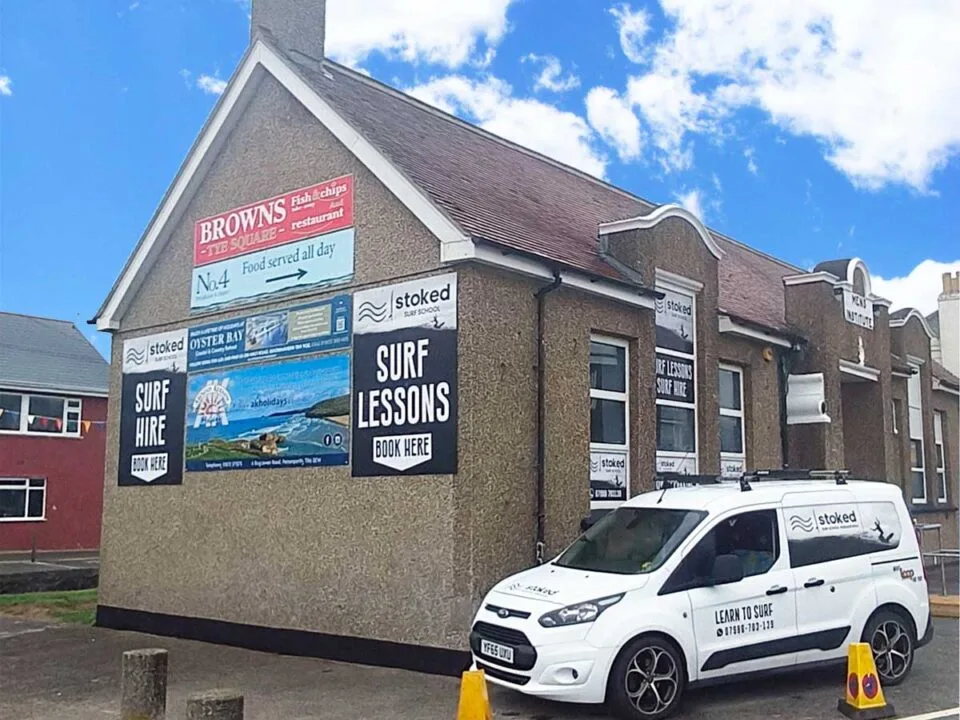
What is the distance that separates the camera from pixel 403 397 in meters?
11.2

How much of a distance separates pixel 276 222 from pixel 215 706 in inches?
330

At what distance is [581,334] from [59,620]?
33.3 ft

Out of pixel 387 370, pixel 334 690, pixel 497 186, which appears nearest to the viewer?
pixel 334 690

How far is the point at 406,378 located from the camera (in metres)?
11.2

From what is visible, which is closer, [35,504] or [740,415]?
[740,415]

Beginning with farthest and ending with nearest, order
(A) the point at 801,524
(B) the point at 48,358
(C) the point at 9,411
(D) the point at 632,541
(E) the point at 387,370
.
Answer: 1. (B) the point at 48,358
2. (C) the point at 9,411
3. (E) the point at 387,370
4. (A) the point at 801,524
5. (D) the point at 632,541

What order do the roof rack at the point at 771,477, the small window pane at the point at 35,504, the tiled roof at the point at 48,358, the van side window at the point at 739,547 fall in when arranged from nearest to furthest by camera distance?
the van side window at the point at 739,547 → the roof rack at the point at 771,477 → the small window pane at the point at 35,504 → the tiled roof at the point at 48,358

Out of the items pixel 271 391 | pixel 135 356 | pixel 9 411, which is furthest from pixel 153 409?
pixel 9 411

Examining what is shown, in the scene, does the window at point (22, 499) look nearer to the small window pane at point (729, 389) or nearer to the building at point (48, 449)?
the building at point (48, 449)

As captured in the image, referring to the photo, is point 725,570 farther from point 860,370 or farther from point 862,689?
point 860,370

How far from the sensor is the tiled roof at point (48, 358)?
106ft

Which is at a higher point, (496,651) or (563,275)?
(563,275)

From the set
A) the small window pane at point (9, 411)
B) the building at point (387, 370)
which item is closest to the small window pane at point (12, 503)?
the small window pane at point (9, 411)

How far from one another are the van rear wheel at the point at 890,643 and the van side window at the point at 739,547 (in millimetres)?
1331
